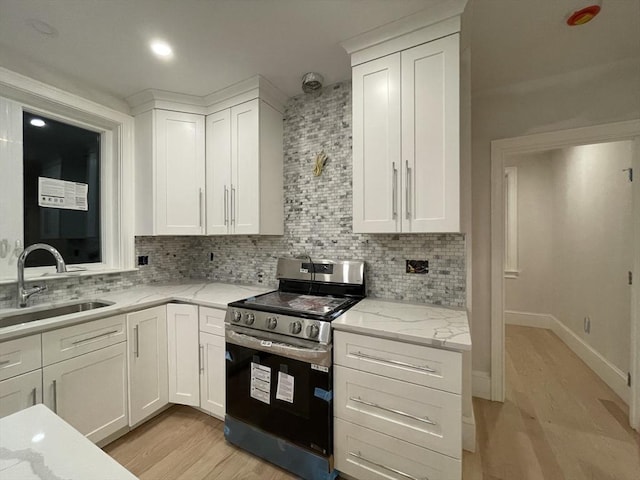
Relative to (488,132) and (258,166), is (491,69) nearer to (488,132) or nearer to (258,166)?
(488,132)

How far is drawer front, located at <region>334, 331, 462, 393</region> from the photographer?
1.21 meters

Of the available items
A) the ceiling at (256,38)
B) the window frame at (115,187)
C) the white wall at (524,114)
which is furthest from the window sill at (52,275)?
the white wall at (524,114)

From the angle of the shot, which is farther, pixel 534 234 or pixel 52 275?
pixel 534 234

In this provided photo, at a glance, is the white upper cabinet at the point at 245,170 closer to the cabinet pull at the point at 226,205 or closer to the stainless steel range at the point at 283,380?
the cabinet pull at the point at 226,205

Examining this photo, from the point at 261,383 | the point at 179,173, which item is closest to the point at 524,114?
the point at 261,383

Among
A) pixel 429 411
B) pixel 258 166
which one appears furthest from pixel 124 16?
Answer: pixel 429 411

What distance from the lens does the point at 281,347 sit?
1.54m

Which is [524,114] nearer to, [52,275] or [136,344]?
[136,344]

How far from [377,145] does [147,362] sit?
212cm

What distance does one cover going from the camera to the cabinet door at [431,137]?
4.81 feet

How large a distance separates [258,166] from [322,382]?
1.57 metres

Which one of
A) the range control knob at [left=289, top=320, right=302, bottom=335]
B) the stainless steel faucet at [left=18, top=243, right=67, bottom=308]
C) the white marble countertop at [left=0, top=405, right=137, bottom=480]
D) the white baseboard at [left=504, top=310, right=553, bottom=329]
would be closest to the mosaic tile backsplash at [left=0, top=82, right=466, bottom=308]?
the stainless steel faucet at [left=18, top=243, right=67, bottom=308]

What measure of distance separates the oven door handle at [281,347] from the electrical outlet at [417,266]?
2.63 feet

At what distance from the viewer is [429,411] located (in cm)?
125
